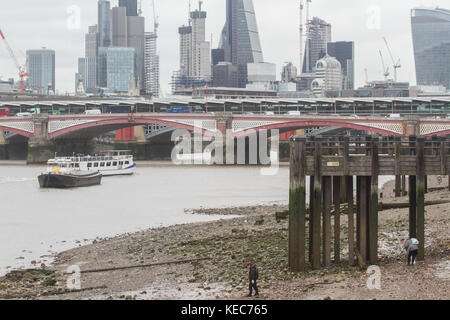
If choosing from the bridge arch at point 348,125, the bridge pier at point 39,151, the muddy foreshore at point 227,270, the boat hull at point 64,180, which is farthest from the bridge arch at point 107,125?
the muddy foreshore at point 227,270

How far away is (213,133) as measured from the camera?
277 ft

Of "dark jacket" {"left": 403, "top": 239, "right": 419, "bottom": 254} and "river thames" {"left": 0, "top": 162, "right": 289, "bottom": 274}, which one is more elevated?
"dark jacket" {"left": 403, "top": 239, "right": 419, "bottom": 254}

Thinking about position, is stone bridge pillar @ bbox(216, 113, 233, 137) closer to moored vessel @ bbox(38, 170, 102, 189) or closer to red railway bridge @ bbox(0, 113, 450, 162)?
red railway bridge @ bbox(0, 113, 450, 162)

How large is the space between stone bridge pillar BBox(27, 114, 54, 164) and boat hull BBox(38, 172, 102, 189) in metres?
28.2

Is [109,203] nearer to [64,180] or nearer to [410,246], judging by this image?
[64,180]

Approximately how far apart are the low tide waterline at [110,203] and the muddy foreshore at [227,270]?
3.06m

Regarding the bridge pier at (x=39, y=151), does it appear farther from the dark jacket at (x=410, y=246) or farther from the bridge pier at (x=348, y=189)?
the dark jacket at (x=410, y=246)

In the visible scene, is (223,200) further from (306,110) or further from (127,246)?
(306,110)

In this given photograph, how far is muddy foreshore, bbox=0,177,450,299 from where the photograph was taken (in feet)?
63.5

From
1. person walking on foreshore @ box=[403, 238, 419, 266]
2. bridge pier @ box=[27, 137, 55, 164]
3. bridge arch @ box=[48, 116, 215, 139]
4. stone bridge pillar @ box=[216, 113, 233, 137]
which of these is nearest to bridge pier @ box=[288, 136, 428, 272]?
person walking on foreshore @ box=[403, 238, 419, 266]

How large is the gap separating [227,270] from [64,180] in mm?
40795

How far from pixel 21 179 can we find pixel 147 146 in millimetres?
36091

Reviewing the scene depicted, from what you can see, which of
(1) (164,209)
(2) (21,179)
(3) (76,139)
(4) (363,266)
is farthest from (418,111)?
(4) (363,266)

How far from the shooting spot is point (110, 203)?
1977 inches
